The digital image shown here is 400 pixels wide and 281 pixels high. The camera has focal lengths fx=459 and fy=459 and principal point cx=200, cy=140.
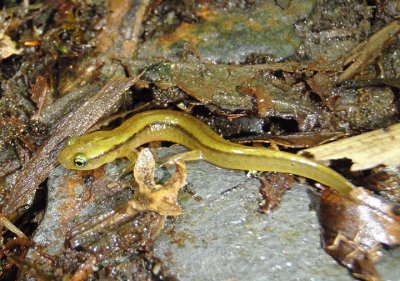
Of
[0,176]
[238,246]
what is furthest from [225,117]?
[0,176]

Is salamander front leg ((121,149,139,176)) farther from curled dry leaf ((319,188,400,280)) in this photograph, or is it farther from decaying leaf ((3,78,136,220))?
curled dry leaf ((319,188,400,280))

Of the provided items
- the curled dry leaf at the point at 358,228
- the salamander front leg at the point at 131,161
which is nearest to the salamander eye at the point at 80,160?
the salamander front leg at the point at 131,161

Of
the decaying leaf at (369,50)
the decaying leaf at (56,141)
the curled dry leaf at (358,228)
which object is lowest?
the decaying leaf at (56,141)

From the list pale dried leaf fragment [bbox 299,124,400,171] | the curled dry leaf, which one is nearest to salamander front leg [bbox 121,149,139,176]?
pale dried leaf fragment [bbox 299,124,400,171]

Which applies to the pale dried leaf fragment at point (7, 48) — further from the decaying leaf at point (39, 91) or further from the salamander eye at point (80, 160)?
the salamander eye at point (80, 160)

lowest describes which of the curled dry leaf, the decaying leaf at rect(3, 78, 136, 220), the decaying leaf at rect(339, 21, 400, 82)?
the decaying leaf at rect(3, 78, 136, 220)

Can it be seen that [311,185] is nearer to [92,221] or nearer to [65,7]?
[92,221]
